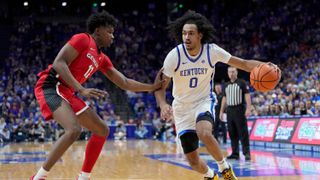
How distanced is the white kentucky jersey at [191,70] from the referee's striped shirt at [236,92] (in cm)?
438

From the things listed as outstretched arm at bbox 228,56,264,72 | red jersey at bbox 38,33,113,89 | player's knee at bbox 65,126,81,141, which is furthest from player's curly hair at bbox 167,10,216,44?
player's knee at bbox 65,126,81,141

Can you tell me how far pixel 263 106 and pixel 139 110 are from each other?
9916 millimetres

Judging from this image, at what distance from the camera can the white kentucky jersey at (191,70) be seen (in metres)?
5.73

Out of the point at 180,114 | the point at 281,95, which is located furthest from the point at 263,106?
the point at 180,114

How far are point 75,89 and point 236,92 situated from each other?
5.43 meters

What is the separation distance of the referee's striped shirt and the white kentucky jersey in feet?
14.4

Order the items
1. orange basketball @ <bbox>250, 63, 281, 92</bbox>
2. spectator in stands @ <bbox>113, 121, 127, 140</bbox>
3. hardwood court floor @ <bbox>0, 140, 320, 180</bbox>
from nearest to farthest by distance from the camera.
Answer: orange basketball @ <bbox>250, 63, 281, 92</bbox>, hardwood court floor @ <bbox>0, 140, 320, 180</bbox>, spectator in stands @ <bbox>113, 121, 127, 140</bbox>

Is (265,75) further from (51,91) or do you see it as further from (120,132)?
(120,132)

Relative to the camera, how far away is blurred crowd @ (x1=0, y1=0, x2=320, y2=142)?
21.4m

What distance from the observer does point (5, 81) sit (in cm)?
2470

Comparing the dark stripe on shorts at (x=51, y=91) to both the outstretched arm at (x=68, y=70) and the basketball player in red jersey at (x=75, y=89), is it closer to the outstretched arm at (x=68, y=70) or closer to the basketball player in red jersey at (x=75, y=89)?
the basketball player in red jersey at (x=75, y=89)

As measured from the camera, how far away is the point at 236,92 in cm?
1012

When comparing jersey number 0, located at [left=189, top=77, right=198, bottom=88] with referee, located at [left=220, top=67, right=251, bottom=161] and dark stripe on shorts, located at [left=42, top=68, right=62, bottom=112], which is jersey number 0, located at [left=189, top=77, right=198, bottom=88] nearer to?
dark stripe on shorts, located at [left=42, top=68, right=62, bottom=112]

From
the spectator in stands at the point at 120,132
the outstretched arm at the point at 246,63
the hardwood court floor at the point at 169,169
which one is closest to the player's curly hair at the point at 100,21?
the outstretched arm at the point at 246,63
